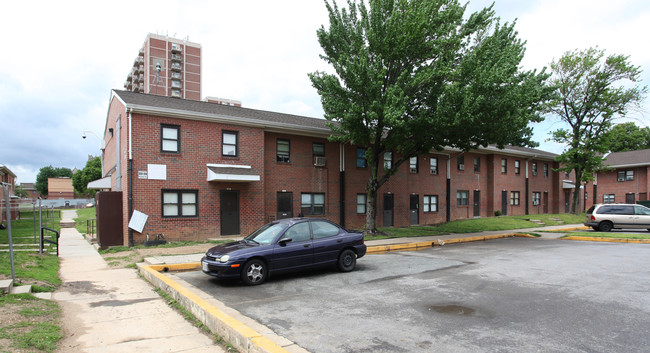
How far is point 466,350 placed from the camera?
4523 millimetres

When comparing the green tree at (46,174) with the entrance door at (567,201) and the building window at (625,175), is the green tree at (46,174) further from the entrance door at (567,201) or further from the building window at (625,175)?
the building window at (625,175)

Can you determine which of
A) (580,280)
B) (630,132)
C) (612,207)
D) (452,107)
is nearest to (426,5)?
(452,107)

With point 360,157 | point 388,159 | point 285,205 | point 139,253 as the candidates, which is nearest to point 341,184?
point 360,157

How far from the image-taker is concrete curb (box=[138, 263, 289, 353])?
4.36m

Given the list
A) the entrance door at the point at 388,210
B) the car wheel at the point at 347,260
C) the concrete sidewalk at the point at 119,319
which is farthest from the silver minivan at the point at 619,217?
the concrete sidewalk at the point at 119,319

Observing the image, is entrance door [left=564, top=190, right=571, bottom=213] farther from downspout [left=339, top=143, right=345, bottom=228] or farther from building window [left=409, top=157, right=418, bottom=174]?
downspout [left=339, top=143, right=345, bottom=228]

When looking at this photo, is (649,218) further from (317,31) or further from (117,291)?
(117,291)

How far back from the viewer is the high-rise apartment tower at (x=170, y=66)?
3346 inches

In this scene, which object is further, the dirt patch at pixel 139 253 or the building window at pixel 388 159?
the building window at pixel 388 159

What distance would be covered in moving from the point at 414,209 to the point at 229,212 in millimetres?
13013

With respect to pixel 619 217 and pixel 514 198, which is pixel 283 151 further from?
pixel 514 198

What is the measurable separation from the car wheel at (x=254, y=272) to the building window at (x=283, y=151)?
1129cm

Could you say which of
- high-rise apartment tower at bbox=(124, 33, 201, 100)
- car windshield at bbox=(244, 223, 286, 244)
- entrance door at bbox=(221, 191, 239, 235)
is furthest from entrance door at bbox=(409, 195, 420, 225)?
high-rise apartment tower at bbox=(124, 33, 201, 100)

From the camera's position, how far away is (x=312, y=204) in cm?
2045
